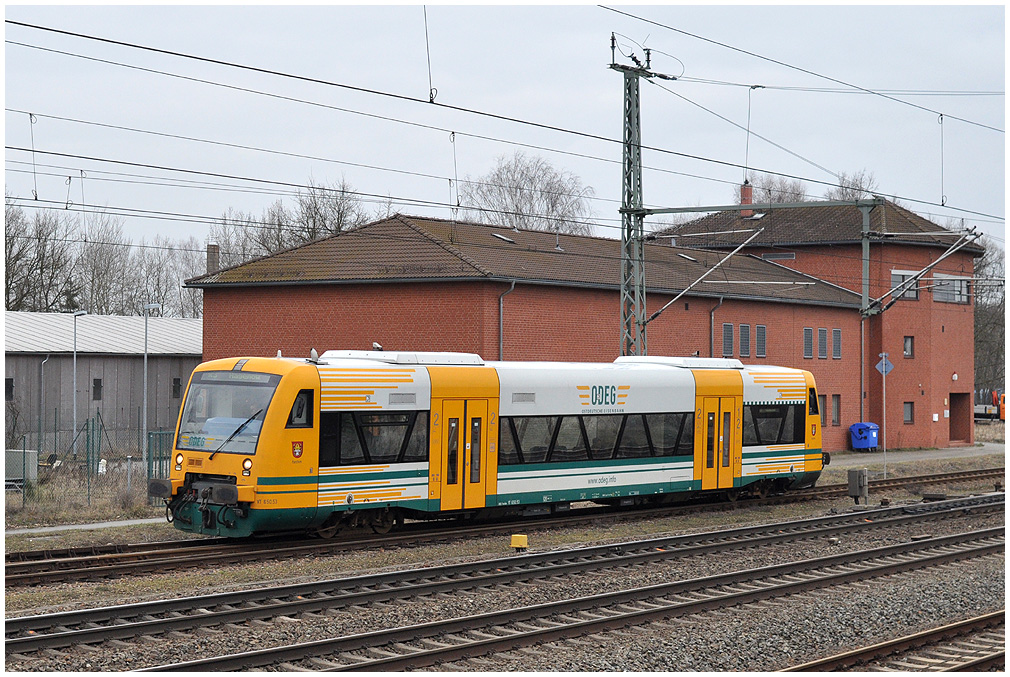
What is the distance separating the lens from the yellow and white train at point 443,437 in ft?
52.8

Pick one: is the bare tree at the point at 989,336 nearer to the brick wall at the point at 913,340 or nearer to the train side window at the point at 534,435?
the brick wall at the point at 913,340

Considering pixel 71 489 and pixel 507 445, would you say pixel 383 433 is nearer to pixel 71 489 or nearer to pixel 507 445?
pixel 507 445

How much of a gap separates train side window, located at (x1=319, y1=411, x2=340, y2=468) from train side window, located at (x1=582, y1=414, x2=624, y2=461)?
16.9 feet

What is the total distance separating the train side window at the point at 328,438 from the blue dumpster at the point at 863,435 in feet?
107

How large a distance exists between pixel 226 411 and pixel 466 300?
15.4 meters

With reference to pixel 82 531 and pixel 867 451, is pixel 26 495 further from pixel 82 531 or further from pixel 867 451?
pixel 867 451

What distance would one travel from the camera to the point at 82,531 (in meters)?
18.3

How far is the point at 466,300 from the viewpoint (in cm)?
3155

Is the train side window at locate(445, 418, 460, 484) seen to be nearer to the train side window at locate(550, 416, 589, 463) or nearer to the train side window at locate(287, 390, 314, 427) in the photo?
the train side window at locate(550, 416, 589, 463)

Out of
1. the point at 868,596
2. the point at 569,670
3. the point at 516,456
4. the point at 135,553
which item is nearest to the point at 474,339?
the point at 516,456

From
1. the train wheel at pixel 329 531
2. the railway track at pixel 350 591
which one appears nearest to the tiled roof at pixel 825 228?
the railway track at pixel 350 591

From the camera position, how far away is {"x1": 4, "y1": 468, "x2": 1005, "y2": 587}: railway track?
46.3 feet

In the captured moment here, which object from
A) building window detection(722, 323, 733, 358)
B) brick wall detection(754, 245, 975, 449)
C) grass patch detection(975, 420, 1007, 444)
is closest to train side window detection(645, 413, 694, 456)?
building window detection(722, 323, 733, 358)

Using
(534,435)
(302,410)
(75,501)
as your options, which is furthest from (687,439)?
(75,501)
